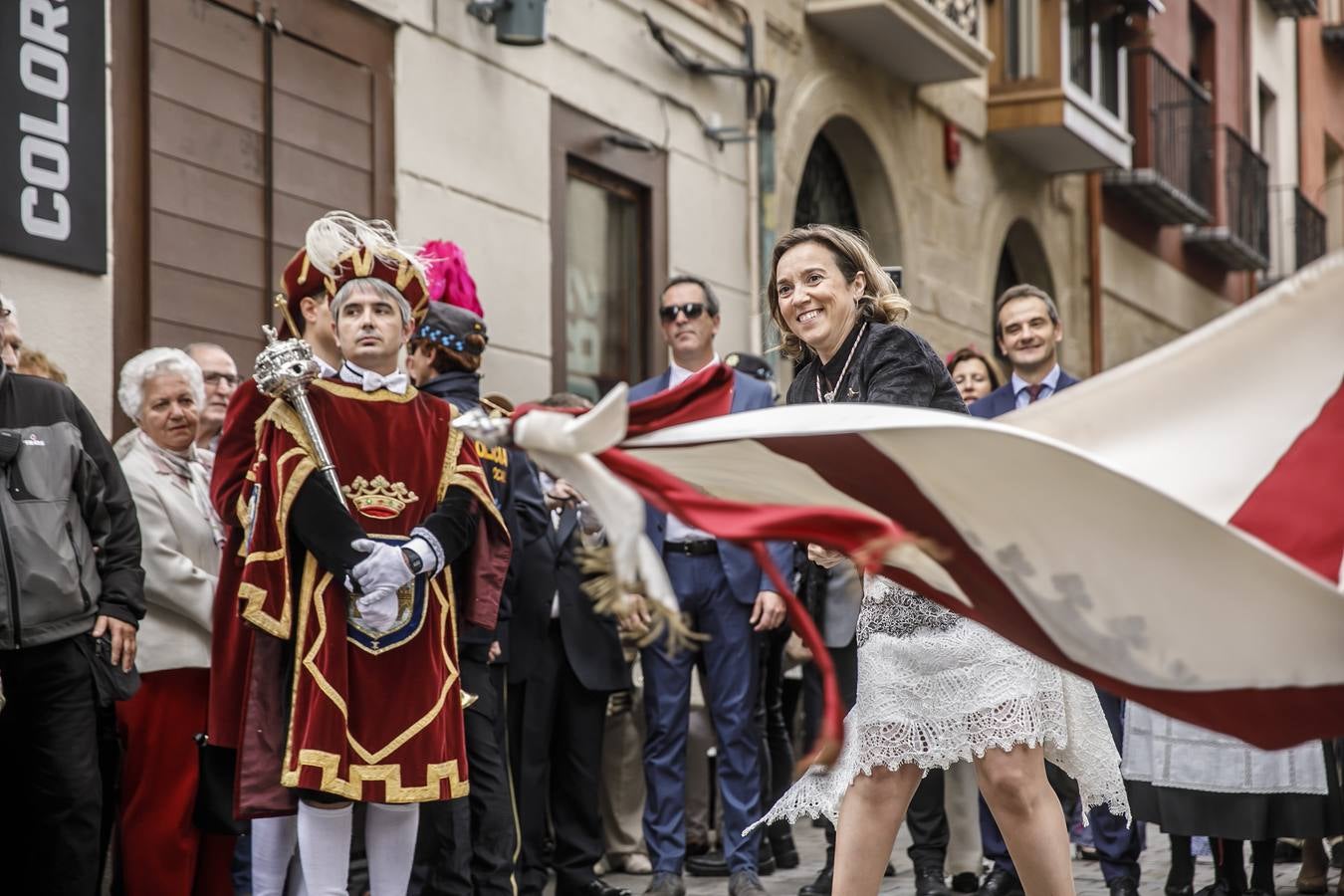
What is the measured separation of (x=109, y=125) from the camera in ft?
25.1

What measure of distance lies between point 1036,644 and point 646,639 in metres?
0.90

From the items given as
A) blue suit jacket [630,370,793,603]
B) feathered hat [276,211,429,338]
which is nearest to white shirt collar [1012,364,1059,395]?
blue suit jacket [630,370,793,603]

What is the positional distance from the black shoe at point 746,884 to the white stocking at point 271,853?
7.08 feet

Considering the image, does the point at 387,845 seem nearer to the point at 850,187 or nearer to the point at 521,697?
the point at 521,697

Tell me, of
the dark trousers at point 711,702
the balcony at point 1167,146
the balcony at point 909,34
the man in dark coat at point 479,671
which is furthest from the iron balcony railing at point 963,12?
the man in dark coat at point 479,671

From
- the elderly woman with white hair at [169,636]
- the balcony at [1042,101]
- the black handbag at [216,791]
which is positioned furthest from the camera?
the balcony at [1042,101]

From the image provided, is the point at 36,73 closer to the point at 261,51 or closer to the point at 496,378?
the point at 261,51

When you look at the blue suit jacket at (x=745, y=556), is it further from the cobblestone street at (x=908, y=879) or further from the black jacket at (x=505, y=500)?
the cobblestone street at (x=908, y=879)

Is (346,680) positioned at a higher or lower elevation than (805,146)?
lower

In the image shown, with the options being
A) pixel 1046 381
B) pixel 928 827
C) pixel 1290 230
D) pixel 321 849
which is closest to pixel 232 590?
pixel 321 849

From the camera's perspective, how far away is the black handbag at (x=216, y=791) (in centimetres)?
624

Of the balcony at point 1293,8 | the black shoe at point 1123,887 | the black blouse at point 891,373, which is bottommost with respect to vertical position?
the black shoe at point 1123,887

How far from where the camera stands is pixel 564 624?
760 cm

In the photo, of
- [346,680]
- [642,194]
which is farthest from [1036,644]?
[642,194]
